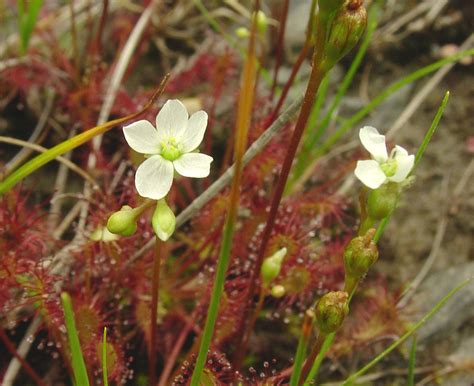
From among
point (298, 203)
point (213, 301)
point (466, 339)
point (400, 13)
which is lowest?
point (213, 301)

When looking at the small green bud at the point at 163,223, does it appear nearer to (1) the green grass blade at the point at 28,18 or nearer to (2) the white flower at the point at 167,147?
(2) the white flower at the point at 167,147

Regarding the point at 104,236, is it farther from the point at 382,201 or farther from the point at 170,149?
the point at 382,201

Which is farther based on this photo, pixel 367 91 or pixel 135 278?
pixel 367 91

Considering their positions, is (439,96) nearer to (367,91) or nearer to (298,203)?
(367,91)

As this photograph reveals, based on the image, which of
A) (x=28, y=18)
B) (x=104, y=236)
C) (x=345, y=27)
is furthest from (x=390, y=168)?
(x=28, y=18)

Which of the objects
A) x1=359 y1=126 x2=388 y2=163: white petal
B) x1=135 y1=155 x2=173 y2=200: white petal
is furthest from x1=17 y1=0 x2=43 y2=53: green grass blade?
x1=359 y1=126 x2=388 y2=163: white petal

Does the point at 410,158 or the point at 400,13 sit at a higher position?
the point at 400,13

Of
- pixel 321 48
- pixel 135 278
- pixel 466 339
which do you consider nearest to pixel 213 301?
pixel 321 48
